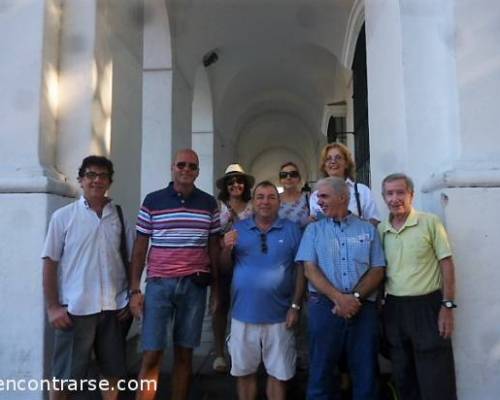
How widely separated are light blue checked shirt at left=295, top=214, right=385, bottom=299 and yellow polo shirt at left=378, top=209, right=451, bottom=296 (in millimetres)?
98

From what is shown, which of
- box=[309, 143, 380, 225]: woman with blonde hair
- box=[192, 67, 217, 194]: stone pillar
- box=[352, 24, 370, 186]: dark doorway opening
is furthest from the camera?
box=[192, 67, 217, 194]: stone pillar

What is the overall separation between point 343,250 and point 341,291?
0.74 ft

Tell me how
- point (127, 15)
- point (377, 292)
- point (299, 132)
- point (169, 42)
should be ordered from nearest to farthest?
point (377, 292) → point (127, 15) → point (169, 42) → point (299, 132)

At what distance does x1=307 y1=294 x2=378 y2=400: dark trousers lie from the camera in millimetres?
2723

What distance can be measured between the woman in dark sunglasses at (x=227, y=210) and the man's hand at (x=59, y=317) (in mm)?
1157

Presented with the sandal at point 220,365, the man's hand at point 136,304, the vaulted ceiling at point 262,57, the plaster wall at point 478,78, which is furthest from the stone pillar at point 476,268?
→ the vaulted ceiling at point 262,57

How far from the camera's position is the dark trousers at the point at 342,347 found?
2723mm

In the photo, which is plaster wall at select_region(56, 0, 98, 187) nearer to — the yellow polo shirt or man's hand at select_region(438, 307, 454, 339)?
the yellow polo shirt

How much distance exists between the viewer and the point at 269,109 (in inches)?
542

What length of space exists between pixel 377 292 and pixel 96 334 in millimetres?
1668

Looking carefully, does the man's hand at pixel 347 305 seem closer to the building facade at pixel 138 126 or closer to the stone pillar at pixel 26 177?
the building facade at pixel 138 126

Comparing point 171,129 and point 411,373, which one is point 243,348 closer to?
point 411,373

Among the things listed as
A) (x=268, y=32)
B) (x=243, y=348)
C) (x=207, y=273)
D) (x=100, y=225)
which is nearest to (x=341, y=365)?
(x=243, y=348)

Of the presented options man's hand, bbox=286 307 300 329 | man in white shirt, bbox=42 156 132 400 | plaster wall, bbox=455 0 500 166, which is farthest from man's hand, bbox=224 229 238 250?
plaster wall, bbox=455 0 500 166
